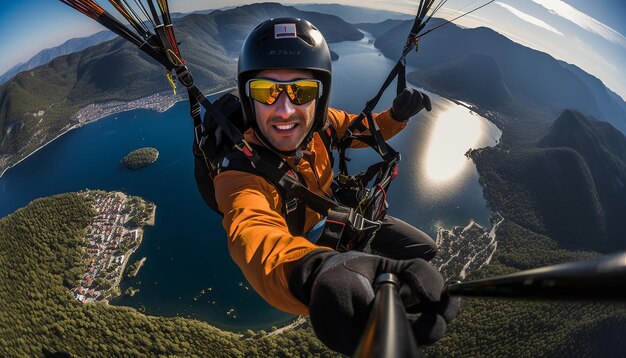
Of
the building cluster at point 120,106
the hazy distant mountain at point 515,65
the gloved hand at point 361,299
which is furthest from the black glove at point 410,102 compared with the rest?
the hazy distant mountain at point 515,65

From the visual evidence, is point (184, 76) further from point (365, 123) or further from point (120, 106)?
point (120, 106)

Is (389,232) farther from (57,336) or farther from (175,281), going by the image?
(57,336)

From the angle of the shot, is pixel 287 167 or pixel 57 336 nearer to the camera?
pixel 287 167

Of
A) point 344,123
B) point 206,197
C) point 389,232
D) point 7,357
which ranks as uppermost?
point 344,123

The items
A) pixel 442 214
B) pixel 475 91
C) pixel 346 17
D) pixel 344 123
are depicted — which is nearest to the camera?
pixel 344 123

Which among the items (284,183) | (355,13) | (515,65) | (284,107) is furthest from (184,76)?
(355,13)

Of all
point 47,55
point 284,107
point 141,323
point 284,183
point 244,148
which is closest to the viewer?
point 284,183

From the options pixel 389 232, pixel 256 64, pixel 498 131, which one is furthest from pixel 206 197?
pixel 498 131
